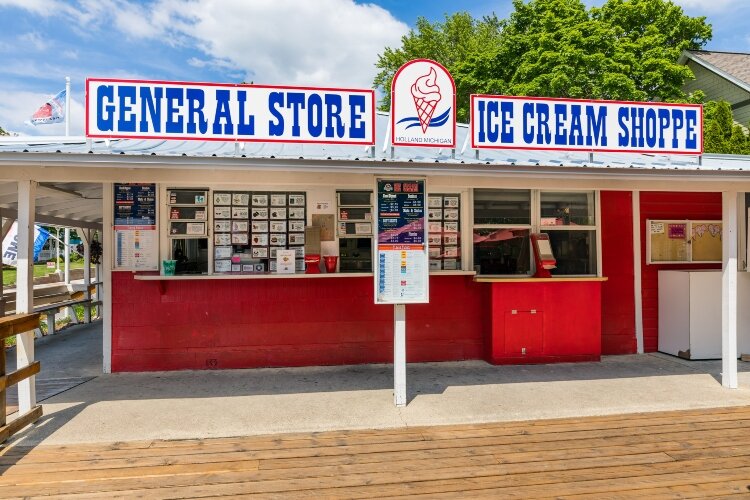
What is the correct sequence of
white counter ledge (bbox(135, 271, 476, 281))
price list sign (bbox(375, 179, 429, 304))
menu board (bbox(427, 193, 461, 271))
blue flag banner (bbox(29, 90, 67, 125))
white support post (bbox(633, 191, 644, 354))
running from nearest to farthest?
price list sign (bbox(375, 179, 429, 304)) → white counter ledge (bbox(135, 271, 476, 281)) → menu board (bbox(427, 193, 461, 271)) → white support post (bbox(633, 191, 644, 354)) → blue flag banner (bbox(29, 90, 67, 125))

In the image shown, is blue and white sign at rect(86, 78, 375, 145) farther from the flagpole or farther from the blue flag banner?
the blue flag banner

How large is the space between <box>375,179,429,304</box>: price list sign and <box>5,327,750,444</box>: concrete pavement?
47.7 inches

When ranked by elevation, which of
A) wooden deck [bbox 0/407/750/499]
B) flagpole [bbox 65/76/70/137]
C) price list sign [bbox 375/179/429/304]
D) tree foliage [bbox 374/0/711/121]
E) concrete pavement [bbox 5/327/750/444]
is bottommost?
wooden deck [bbox 0/407/750/499]

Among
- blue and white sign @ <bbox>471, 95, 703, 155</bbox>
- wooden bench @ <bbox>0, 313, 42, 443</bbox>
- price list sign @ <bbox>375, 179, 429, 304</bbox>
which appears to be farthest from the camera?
Result: blue and white sign @ <bbox>471, 95, 703, 155</bbox>

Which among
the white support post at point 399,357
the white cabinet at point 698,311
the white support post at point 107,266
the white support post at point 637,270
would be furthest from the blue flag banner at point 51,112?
the white cabinet at point 698,311

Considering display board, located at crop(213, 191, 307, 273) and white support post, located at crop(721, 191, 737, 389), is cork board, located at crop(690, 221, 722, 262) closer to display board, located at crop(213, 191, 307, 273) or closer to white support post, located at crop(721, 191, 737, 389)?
white support post, located at crop(721, 191, 737, 389)

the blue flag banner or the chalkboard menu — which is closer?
the chalkboard menu

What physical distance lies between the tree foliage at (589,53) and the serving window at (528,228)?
1331 cm

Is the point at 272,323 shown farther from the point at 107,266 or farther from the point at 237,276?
the point at 107,266

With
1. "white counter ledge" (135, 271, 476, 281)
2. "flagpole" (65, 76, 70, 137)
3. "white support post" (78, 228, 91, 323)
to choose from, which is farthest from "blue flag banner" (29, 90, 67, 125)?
"white counter ledge" (135, 271, 476, 281)

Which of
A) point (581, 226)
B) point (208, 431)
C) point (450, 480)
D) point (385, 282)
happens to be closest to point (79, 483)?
point (208, 431)

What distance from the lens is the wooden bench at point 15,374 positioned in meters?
4.08

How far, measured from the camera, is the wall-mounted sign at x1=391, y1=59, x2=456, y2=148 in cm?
528

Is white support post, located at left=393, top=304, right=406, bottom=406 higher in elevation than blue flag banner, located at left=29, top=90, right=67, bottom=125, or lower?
lower
